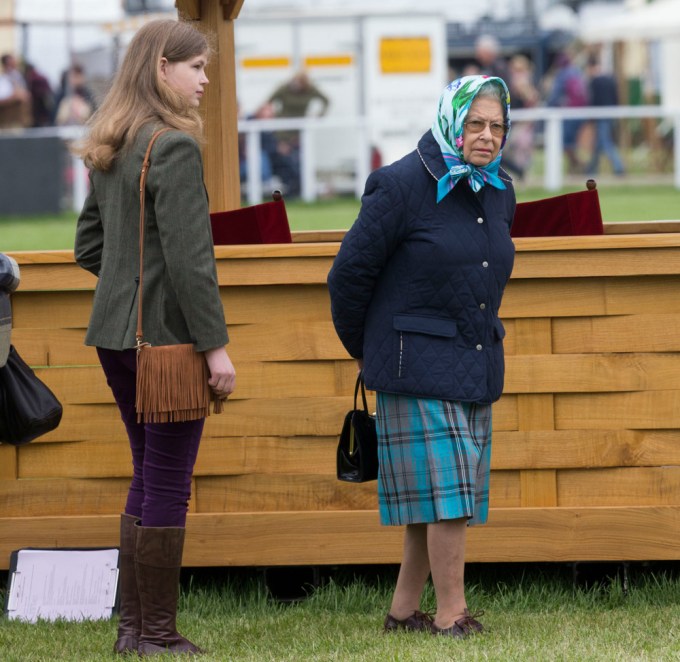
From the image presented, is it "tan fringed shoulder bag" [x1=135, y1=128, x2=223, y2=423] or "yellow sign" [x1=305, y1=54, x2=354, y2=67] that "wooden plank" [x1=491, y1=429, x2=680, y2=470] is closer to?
"tan fringed shoulder bag" [x1=135, y1=128, x2=223, y2=423]

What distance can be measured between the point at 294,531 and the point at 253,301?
0.74m

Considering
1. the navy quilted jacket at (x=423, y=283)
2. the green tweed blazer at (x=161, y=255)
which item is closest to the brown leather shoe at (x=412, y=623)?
the navy quilted jacket at (x=423, y=283)

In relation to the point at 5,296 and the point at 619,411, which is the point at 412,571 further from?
the point at 5,296

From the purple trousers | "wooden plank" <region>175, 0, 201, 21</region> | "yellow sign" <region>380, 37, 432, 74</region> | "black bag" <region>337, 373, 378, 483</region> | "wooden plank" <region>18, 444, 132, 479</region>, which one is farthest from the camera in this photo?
"yellow sign" <region>380, 37, 432, 74</region>

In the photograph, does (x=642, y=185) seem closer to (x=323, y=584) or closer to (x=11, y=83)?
(x=11, y=83)

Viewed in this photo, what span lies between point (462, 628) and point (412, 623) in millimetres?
162

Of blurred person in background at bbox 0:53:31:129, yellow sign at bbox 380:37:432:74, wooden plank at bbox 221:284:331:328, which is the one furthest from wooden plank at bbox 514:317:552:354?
blurred person in background at bbox 0:53:31:129

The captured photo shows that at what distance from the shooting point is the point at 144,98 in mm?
3674

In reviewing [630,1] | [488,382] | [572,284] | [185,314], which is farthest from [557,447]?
[630,1]

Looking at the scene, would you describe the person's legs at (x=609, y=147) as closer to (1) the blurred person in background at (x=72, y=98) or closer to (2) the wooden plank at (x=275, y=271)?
(1) the blurred person in background at (x=72, y=98)

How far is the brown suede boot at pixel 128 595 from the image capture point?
3.88 m

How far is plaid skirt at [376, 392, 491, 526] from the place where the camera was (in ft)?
12.4

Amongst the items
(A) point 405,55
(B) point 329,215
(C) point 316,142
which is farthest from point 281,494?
(A) point 405,55

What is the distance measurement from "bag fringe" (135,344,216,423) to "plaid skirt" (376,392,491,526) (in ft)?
1.73
